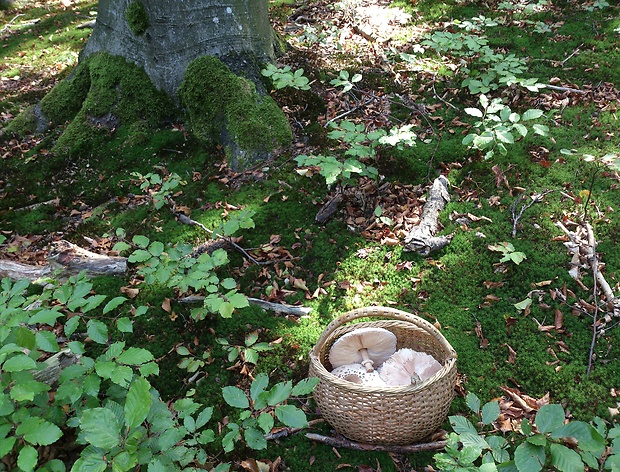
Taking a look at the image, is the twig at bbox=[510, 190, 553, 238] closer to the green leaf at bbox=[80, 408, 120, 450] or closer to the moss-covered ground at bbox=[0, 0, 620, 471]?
the moss-covered ground at bbox=[0, 0, 620, 471]

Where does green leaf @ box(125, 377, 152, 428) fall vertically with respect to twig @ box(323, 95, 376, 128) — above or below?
below

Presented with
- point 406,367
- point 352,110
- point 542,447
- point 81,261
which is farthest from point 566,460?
point 352,110

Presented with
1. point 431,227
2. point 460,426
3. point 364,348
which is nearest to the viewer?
point 460,426

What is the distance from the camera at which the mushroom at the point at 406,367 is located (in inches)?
110

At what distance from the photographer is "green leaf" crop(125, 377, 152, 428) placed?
6.19 feet

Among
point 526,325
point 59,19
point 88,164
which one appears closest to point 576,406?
point 526,325

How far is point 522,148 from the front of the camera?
4.66 metres

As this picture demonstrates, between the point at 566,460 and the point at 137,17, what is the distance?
5.39 meters

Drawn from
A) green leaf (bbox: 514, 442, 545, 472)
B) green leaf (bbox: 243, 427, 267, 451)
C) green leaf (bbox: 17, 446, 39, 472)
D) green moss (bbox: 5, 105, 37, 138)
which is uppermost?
green moss (bbox: 5, 105, 37, 138)

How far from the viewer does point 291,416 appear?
2246 mm

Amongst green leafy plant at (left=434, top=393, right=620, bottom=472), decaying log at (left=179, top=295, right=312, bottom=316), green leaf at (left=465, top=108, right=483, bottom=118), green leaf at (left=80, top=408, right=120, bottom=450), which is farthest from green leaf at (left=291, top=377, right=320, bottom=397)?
green leaf at (left=465, top=108, right=483, bottom=118)

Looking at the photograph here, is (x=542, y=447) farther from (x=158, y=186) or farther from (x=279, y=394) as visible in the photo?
(x=158, y=186)

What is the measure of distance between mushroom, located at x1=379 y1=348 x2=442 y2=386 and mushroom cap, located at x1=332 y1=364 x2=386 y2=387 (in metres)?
0.06

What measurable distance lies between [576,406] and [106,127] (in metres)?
5.42
